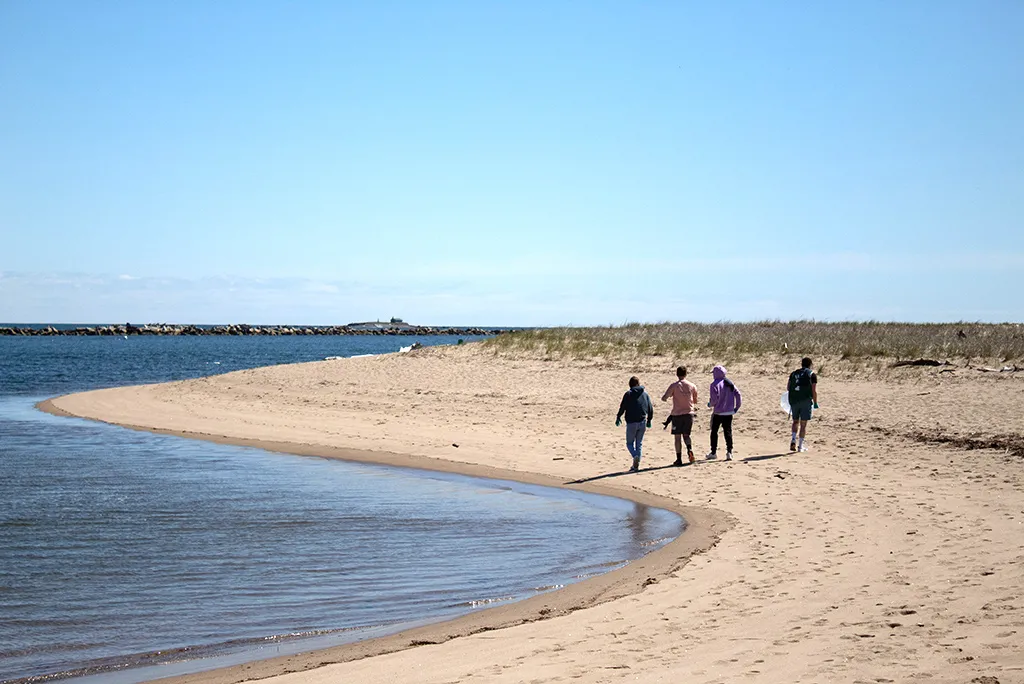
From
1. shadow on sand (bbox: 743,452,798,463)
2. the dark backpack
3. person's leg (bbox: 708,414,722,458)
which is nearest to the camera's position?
shadow on sand (bbox: 743,452,798,463)

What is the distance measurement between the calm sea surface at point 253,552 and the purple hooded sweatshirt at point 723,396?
3.66 m

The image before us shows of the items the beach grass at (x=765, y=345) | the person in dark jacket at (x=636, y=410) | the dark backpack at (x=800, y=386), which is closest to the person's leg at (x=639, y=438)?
the person in dark jacket at (x=636, y=410)

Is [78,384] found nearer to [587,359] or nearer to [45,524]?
[587,359]

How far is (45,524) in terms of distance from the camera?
48.7ft

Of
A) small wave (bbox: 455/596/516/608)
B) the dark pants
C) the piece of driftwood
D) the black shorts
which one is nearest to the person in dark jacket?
the black shorts

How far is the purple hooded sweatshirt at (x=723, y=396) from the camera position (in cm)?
1852

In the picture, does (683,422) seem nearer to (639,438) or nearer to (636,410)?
(639,438)

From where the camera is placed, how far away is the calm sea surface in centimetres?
932

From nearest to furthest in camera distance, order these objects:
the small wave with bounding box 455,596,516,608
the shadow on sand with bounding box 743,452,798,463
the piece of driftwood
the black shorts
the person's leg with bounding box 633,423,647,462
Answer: the small wave with bounding box 455,596,516,608, the person's leg with bounding box 633,423,647,462, the black shorts, the shadow on sand with bounding box 743,452,798,463, the piece of driftwood

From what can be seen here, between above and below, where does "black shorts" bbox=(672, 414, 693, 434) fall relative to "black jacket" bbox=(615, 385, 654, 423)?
below

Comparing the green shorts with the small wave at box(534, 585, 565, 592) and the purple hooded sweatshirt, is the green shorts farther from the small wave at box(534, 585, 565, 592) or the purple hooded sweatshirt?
the small wave at box(534, 585, 565, 592)

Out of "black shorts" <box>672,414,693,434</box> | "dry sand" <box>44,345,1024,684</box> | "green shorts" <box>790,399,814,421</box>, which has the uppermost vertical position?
"green shorts" <box>790,399,814,421</box>

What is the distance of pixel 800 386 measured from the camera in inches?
761

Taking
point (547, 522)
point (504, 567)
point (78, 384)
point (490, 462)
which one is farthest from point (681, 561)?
point (78, 384)
